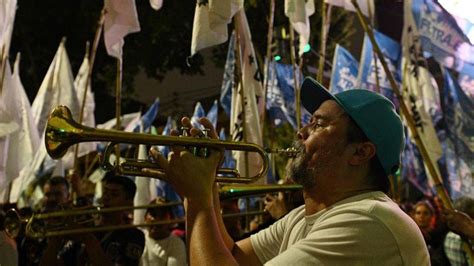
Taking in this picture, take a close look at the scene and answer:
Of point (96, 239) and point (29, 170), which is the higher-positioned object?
point (29, 170)

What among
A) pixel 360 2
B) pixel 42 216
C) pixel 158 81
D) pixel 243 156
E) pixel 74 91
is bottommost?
pixel 42 216

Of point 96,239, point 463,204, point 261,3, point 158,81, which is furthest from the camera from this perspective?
point 158,81

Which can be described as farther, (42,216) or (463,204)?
(463,204)

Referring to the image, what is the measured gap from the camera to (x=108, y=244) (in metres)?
5.12

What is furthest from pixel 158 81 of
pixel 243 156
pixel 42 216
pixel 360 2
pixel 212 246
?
pixel 212 246

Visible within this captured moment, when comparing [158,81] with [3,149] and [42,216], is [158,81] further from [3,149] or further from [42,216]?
[42,216]

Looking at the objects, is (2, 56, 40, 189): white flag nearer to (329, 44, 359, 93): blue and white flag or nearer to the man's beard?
(329, 44, 359, 93): blue and white flag

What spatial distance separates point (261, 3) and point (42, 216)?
1677 centimetres

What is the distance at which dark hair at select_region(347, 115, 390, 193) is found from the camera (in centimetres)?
295

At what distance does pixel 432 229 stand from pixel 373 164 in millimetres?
4432

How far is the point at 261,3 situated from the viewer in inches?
787

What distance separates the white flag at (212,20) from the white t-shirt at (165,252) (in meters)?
1.76

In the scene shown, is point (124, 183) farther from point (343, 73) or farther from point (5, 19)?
point (343, 73)

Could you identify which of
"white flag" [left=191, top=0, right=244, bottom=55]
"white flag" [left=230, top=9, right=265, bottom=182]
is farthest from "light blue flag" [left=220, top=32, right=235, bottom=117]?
"white flag" [left=191, top=0, right=244, bottom=55]
